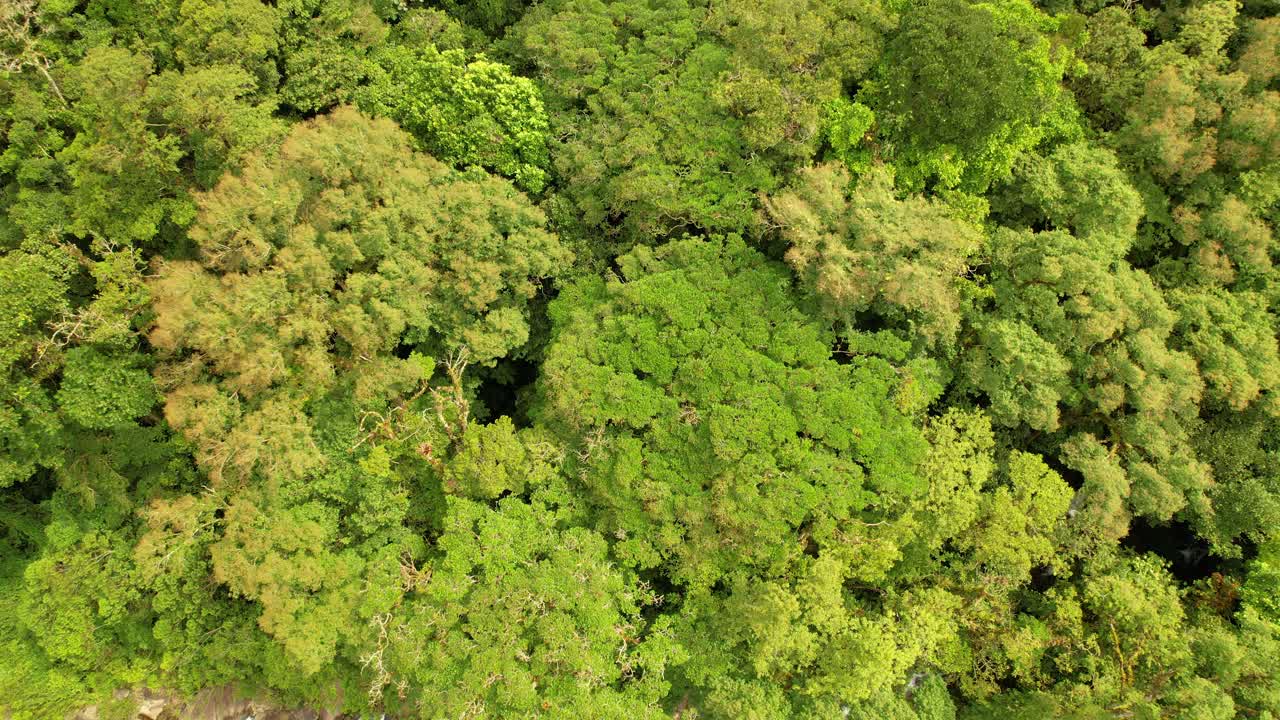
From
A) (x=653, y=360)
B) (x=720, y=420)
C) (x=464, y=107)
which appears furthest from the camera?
(x=464, y=107)

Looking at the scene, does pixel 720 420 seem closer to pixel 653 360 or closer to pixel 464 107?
pixel 653 360

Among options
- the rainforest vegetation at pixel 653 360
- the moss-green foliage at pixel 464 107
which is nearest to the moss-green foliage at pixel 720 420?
the rainforest vegetation at pixel 653 360


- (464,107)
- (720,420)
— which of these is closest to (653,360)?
(720,420)

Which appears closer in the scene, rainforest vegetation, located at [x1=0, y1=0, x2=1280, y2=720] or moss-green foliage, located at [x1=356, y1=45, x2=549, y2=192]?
rainforest vegetation, located at [x1=0, y1=0, x2=1280, y2=720]

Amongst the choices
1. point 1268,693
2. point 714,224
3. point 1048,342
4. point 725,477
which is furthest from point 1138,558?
point 714,224

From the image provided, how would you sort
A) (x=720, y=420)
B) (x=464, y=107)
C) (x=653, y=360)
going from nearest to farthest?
(x=720, y=420), (x=653, y=360), (x=464, y=107)

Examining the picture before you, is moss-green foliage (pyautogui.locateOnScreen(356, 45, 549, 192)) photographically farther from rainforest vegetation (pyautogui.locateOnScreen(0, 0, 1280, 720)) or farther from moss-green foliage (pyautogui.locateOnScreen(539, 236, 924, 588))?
moss-green foliage (pyautogui.locateOnScreen(539, 236, 924, 588))

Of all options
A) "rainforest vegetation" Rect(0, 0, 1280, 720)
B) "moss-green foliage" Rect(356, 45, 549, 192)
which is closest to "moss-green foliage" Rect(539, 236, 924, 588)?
"rainforest vegetation" Rect(0, 0, 1280, 720)

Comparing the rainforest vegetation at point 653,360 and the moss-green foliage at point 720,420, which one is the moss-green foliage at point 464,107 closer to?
the rainforest vegetation at point 653,360
